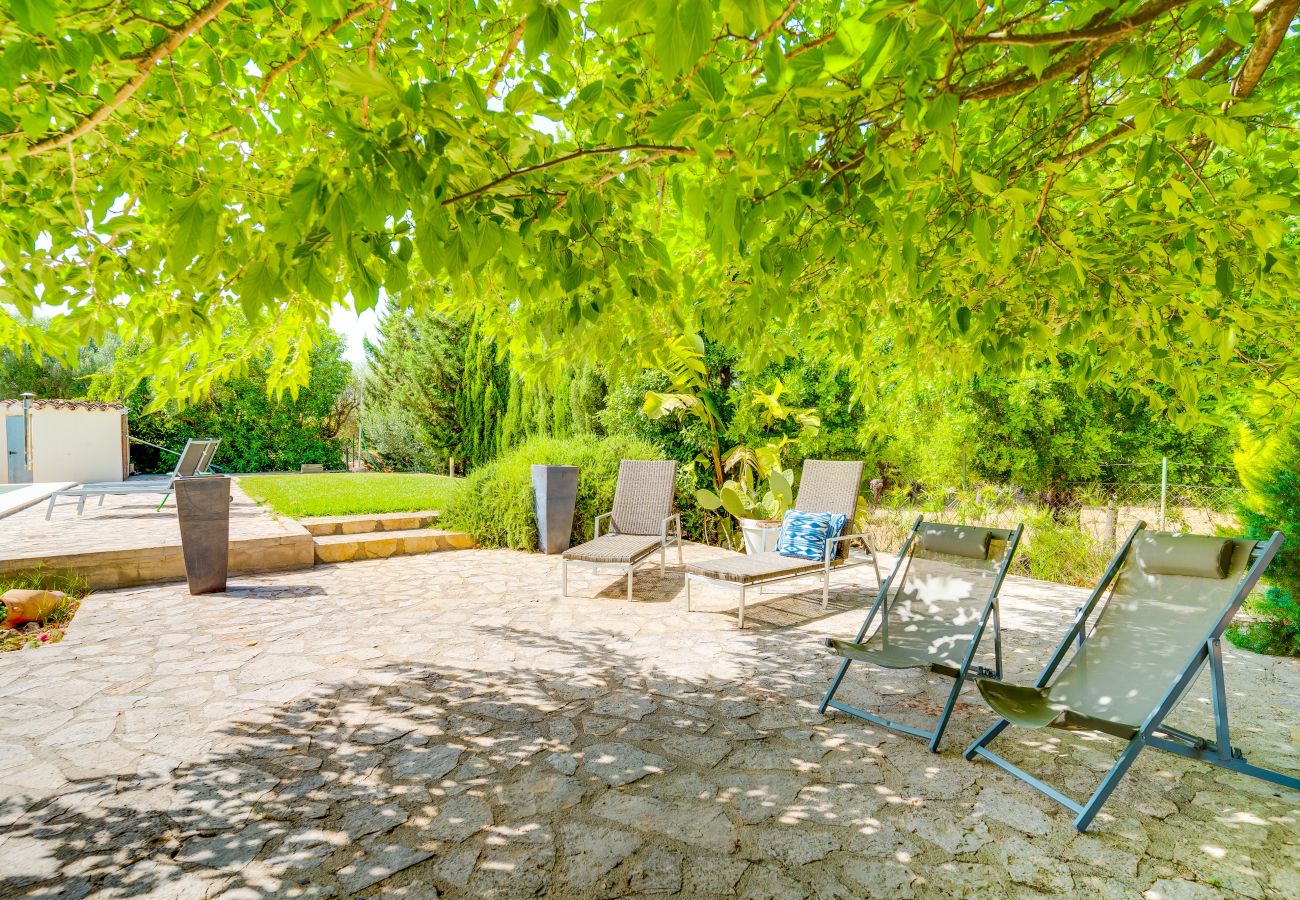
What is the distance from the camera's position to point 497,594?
21.2 feet

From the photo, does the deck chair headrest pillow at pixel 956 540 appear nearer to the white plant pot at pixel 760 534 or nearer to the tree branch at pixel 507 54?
the white plant pot at pixel 760 534

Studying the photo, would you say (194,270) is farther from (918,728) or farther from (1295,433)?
(1295,433)

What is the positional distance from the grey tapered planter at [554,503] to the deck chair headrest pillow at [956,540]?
5162 millimetres

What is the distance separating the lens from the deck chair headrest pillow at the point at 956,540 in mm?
3957

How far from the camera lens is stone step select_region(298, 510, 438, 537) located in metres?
8.70

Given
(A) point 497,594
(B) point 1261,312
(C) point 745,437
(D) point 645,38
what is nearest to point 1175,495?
(C) point 745,437

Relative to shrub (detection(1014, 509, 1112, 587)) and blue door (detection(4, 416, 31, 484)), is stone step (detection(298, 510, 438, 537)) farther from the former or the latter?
blue door (detection(4, 416, 31, 484))

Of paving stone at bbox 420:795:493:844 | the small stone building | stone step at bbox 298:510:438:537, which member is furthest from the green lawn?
paving stone at bbox 420:795:493:844

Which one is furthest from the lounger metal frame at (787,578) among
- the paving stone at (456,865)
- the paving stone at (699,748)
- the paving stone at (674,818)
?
the paving stone at (456,865)

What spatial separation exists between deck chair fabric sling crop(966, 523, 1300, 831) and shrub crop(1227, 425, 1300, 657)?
251 cm

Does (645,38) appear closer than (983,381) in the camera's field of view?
Yes

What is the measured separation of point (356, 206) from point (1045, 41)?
1.98 m

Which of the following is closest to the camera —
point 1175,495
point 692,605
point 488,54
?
point 488,54

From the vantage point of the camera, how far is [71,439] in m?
15.5
